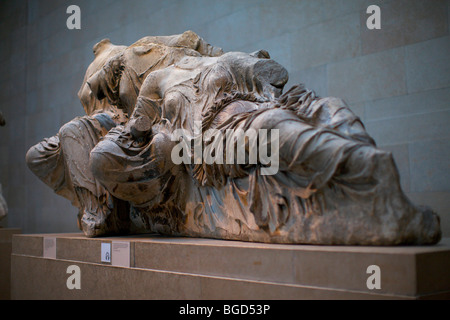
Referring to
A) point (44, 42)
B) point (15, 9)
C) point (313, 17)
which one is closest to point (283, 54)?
point (313, 17)

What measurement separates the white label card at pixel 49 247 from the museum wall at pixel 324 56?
105 inches

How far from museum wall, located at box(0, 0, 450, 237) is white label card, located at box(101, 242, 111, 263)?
7.56 feet

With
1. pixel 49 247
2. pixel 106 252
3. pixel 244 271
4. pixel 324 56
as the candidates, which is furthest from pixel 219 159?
pixel 324 56

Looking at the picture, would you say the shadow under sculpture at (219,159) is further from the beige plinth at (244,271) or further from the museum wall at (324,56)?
the museum wall at (324,56)

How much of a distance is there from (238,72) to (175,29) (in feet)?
10.2

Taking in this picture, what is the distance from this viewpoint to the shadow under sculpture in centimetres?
235

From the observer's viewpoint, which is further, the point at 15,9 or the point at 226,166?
the point at 15,9

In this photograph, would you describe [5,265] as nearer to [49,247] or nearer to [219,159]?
[49,247]

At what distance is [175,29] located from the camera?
6.22 meters

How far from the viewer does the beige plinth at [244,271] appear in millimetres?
2004

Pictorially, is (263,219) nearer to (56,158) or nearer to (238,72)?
(238,72)

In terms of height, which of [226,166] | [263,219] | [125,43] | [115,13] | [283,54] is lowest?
[263,219]

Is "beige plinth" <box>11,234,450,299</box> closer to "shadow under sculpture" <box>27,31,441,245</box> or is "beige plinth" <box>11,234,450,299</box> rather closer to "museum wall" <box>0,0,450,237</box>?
"shadow under sculpture" <box>27,31,441,245</box>

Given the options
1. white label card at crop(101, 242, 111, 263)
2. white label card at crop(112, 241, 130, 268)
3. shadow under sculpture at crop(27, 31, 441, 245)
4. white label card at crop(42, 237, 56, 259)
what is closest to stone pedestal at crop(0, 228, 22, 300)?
white label card at crop(42, 237, 56, 259)
